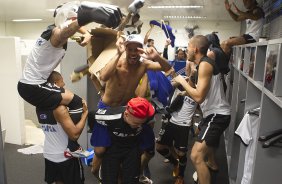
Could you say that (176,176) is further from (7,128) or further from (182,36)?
(182,36)

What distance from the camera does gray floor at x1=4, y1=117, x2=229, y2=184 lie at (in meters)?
2.84

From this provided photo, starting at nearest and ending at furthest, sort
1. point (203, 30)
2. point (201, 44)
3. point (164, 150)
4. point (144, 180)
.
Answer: point (201, 44)
point (144, 180)
point (164, 150)
point (203, 30)

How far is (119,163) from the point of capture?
2.14 metres

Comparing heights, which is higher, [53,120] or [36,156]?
[53,120]

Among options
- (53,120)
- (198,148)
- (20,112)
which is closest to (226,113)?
(198,148)

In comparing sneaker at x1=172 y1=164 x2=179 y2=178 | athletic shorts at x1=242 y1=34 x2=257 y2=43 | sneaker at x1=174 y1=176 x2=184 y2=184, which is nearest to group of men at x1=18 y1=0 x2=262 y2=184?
sneaker at x1=174 y1=176 x2=184 y2=184

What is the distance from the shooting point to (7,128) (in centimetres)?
379

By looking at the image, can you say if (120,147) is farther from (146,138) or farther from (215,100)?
(215,100)

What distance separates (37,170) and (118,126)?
1.65 m

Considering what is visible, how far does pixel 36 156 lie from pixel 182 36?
893 cm

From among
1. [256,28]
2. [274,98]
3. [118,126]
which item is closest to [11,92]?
[118,126]

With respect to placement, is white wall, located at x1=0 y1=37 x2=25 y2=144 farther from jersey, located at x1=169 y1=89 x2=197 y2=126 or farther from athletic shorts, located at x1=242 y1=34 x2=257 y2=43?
athletic shorts, located at x1=242 y1=34 x2=257 y2=43

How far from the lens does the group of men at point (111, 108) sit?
1.66 meters

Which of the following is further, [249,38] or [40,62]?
[249,38]
